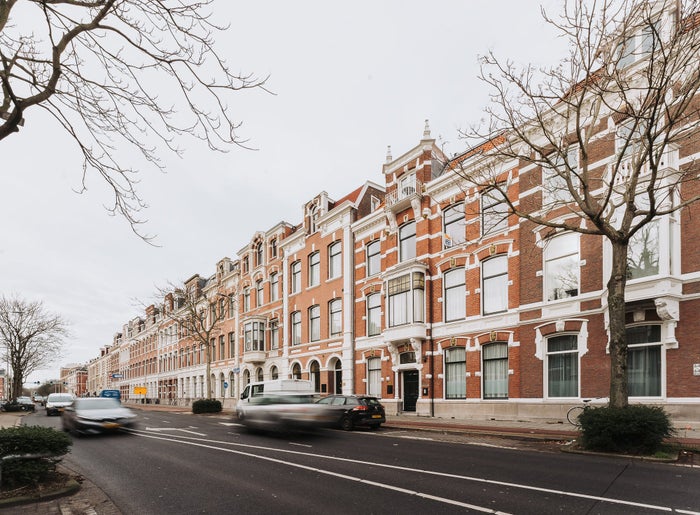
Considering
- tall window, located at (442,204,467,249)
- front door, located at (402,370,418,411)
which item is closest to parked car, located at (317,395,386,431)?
front door, located at (402,370,418,411)

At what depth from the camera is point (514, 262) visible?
21.6 meters

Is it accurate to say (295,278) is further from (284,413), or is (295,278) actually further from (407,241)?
(284,413)

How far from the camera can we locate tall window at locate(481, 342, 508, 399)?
21625 millimetres

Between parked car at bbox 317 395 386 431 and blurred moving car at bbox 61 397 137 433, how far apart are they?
725 centimetres

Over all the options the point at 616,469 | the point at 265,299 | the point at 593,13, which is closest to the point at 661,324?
the point at 616,469

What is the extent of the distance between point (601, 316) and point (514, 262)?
4.49 m

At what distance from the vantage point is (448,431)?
17.9 metres

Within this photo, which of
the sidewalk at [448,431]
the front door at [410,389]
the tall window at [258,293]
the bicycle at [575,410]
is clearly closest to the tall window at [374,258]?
the front door at [410,389]

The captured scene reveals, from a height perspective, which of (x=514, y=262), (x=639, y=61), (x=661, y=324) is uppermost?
(x=639, y=61)

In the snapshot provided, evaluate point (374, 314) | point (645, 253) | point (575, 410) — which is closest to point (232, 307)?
point (374, 314)

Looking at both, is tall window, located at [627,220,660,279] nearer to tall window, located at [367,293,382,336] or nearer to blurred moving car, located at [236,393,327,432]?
blurred moving car, located at [236,393,327,432]

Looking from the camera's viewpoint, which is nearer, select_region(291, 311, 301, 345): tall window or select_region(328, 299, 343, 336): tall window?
select_region(328, 299, 343, 336): tall window

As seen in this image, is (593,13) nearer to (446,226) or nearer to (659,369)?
(659,369)

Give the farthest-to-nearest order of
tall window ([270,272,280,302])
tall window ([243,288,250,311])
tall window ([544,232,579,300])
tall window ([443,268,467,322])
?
tall window ([243,288,250,311])
tall window ([270,272,280,302])
tall window ([443,268,467,322])
tall window ([544,232,579,300])
